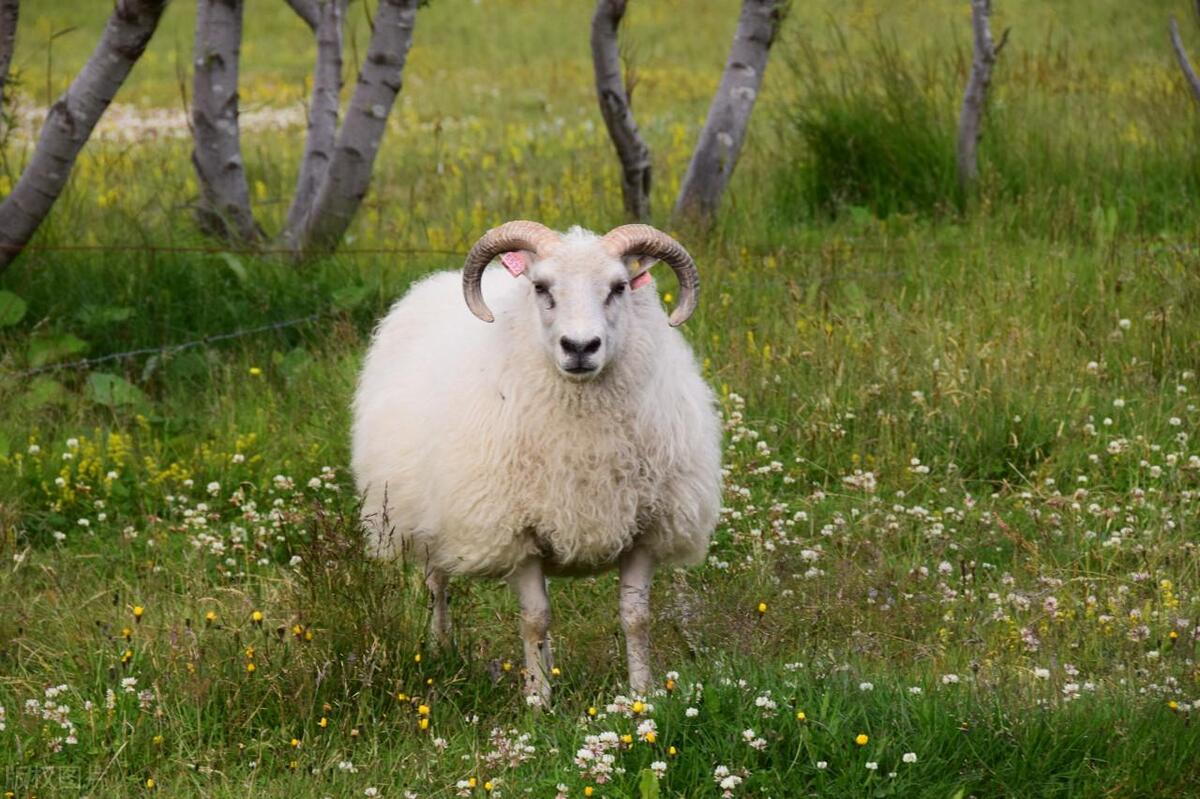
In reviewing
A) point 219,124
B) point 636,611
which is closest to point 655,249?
point 636,611

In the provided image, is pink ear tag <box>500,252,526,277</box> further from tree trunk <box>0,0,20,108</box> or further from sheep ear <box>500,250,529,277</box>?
tree trunk <box>0,0,20,108</box>

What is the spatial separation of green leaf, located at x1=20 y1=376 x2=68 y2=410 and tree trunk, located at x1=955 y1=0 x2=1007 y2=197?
5.45 metres

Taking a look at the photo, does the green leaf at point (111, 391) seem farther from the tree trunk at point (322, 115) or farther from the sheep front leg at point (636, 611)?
the sheep front leg at point (636, 611)

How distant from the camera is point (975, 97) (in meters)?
9.51

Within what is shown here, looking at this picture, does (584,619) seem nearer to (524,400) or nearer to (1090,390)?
(524,400)

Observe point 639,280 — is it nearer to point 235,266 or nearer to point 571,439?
point 571,439

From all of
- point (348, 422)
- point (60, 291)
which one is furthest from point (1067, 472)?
point (60, 291)

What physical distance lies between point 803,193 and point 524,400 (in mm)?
5366

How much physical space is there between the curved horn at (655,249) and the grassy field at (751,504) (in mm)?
1039

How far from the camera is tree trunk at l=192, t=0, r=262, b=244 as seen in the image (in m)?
9.07

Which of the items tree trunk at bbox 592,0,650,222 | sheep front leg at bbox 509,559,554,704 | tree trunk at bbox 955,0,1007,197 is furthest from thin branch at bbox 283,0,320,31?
sheep front leg at bbox 509,559,554,704

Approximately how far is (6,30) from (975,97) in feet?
18.0

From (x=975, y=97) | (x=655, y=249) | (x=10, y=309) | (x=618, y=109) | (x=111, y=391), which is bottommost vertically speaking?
(x=111, y=391)

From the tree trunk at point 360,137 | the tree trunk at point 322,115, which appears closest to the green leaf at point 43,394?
the tree trunk at point 360,137
